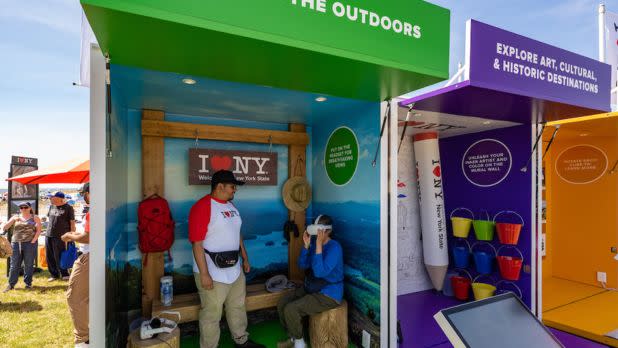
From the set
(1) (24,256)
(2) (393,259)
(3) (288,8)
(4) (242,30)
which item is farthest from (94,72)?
(1) (24,256)

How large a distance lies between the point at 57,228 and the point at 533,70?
720 centimetres

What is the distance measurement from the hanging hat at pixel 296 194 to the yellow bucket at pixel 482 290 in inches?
94.3

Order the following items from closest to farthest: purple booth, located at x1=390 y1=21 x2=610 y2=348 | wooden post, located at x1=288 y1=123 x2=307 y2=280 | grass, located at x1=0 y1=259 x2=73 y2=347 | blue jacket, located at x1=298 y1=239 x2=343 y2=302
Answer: purple booth, located at x1=390 y1=21 x2=610 y2=348
blue jacket, located at x1=298 y1=239 x2=343 y2=302
grass, located at x1=0 y1=259 x2=73 y2=347
wooden post, located at x1=288 y1=123 x2=307 y2=280

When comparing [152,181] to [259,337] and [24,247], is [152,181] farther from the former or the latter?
[24,247]

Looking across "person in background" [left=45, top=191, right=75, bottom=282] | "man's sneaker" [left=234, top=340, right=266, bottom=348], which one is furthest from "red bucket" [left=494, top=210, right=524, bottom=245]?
"person in background" [left=45, top=191, right=75, bottom=282]

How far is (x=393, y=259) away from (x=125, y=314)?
2.49m

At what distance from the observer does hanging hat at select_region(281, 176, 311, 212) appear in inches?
155

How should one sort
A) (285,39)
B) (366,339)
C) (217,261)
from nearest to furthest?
(285,39)
(217,261)
(366,339)

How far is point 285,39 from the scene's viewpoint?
64.9 inches

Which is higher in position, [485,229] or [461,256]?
[485,229]

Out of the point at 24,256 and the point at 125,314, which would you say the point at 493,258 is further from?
the point at 24,256

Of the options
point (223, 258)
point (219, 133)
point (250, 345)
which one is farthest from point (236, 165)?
point (250, 345)

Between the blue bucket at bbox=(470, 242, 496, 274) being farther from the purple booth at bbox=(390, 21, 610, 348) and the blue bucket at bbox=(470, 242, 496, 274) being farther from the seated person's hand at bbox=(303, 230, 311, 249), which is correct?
the seated person's hand at bbox=(303, 230, 311, 249)

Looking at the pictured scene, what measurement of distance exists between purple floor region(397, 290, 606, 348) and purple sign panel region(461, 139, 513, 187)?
1.70 metres
